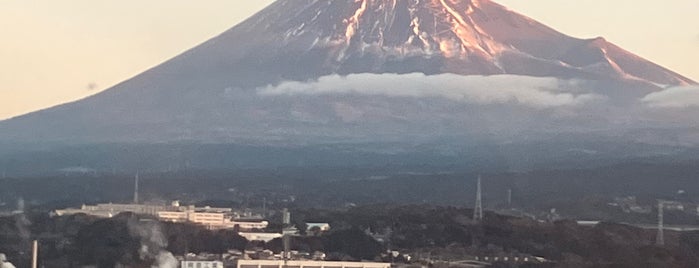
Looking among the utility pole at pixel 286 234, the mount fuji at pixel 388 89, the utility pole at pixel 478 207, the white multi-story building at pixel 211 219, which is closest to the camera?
the utility pole at pixel 286 234

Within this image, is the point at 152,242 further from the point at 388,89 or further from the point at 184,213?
the point at 388,89

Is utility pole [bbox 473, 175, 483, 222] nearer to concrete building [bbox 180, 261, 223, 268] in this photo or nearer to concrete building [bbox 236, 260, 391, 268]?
concrete building [bbox 236, 260, 391, 268]

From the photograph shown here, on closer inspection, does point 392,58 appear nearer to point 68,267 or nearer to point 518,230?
point 518,230

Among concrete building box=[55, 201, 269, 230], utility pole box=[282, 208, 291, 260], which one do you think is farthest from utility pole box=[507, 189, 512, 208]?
concrete building box=[55, 201, 269, 230]

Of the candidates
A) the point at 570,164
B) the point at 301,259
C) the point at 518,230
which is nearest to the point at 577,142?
the point at 570,164

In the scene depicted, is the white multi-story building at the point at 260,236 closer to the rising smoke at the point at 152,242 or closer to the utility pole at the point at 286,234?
A: the utility pole at the point at 286,234

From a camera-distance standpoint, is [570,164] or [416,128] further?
[416,128]

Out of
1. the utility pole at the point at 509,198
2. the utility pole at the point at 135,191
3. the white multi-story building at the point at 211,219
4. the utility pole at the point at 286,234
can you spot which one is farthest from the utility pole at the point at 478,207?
the utility pole at the point at 135,191
